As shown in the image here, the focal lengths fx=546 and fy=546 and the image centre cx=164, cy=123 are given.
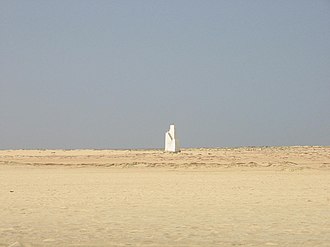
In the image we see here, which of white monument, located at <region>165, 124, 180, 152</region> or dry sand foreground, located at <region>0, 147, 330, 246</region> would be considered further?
white monument, located at <region>165, 124, 180, 152</region>

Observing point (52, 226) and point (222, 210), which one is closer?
point (52, 226)

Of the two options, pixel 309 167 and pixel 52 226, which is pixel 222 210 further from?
pixel 309 167

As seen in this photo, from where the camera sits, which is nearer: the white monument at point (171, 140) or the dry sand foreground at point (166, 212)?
the dry sand foreground at point (166, 212)

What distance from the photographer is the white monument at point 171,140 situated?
4441 centimetres

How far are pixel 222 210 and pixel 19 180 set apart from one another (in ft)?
33.5

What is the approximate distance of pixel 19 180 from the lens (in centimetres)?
1880

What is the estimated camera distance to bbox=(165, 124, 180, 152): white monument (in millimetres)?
44406

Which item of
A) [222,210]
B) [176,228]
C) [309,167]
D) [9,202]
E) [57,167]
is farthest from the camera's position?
[57,167]

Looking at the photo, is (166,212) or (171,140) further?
(171,140)

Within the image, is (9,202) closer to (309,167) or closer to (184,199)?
(184,199)

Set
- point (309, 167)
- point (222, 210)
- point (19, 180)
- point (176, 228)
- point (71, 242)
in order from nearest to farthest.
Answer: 1. point (71, 242)
2. point (176, 228)
3. point (222, 210)
4. point (19, 180)
5. point (309, 167)

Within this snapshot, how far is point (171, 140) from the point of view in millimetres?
Answer: 45031

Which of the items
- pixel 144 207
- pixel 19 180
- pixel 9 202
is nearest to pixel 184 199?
pixel 144 207

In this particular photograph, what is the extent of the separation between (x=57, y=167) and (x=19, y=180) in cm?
816
